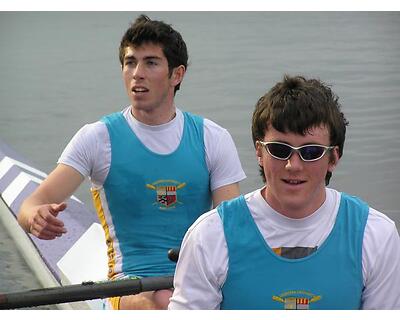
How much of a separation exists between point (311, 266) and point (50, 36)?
25.4 ft

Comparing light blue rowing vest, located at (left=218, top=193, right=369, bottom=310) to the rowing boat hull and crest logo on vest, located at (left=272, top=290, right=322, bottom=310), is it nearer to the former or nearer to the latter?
crest logo on vest, located at (left=272, top=290, right=322, bottom=310)

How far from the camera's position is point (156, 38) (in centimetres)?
326

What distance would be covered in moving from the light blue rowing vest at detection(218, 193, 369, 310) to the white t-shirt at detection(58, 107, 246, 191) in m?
1.04

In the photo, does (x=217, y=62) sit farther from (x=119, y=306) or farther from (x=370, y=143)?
(x=119, y=306)

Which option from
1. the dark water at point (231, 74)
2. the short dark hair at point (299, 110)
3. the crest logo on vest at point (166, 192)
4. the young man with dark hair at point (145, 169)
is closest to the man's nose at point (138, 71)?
the young man with dark hair at point (145, 169)

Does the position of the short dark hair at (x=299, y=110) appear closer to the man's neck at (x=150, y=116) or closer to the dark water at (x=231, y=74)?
the man's neck at (x=150, y=116)

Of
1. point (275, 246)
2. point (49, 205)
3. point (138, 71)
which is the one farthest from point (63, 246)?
point (275, 246)

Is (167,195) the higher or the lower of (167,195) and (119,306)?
the higher

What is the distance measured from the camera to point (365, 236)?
7.31 feet

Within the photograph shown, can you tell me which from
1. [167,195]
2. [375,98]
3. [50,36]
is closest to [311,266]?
[167,195]

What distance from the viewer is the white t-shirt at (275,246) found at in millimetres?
2195

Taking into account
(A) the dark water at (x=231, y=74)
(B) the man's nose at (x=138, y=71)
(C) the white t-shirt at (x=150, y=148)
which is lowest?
(C) the white t-shirt at (x=150, y=148)

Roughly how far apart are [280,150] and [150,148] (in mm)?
1127

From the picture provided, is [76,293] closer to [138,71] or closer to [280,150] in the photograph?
[138,71]
